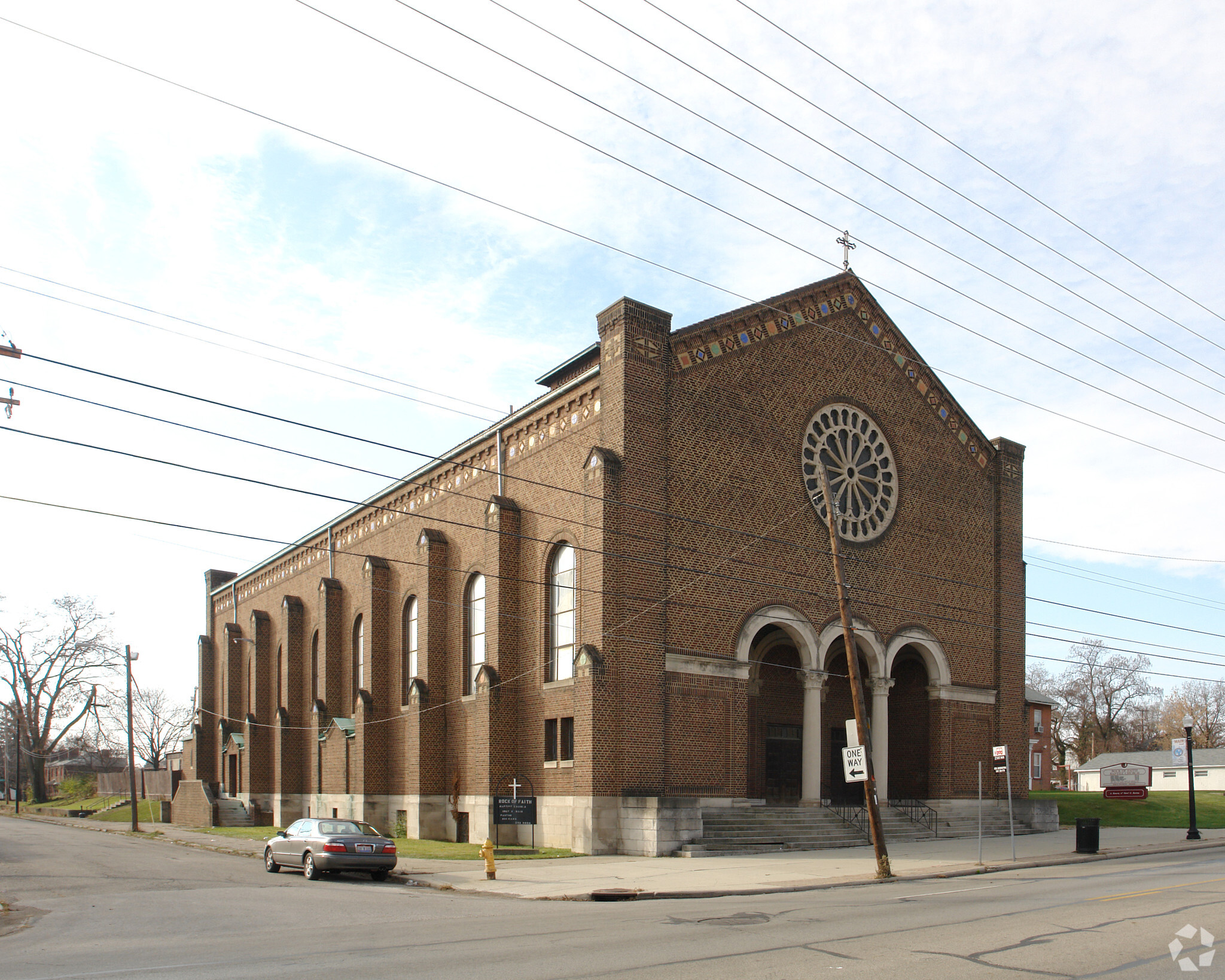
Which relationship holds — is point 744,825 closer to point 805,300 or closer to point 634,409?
point 634,409

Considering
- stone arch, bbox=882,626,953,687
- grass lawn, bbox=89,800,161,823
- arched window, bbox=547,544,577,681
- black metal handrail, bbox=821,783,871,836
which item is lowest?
grass lawn, bbox=89,800,161,823

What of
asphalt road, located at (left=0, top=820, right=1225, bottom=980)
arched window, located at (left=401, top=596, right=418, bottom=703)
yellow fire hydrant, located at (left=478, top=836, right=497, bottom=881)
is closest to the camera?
asphalt road, located at (left=0, top=820, right=1225, bottom=980)

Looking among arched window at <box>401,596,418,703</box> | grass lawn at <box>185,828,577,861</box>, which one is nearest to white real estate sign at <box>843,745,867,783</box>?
grass lawn at <box>185,828,577,861</box>

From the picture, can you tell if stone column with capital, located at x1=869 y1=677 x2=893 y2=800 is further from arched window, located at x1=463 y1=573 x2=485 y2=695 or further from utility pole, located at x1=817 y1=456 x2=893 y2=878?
arched window, located at x1=463 y1=573 x2=485 y2=695

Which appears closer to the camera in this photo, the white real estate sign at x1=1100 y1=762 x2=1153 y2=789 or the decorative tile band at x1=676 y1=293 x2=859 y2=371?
the decorative tile band at x1=676 y1=293 x2=859 y2=371

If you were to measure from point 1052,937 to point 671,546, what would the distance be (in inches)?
634

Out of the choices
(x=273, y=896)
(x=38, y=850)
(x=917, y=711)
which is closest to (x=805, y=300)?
(x=917, y=711)

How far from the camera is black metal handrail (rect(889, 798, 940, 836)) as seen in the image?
3108 cm

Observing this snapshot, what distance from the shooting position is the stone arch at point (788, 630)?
28219 mm

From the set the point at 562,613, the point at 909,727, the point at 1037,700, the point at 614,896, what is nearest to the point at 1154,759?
the point at 1037,700

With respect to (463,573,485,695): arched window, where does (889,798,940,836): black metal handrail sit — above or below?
below

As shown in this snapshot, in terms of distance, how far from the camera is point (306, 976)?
9414 millimetres

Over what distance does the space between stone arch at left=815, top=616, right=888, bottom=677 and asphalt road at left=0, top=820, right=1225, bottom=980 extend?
10.6 m

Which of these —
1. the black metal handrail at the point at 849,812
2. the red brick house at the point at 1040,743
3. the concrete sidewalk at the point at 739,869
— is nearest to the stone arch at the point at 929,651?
the black metal handrail at the point at 849,812
